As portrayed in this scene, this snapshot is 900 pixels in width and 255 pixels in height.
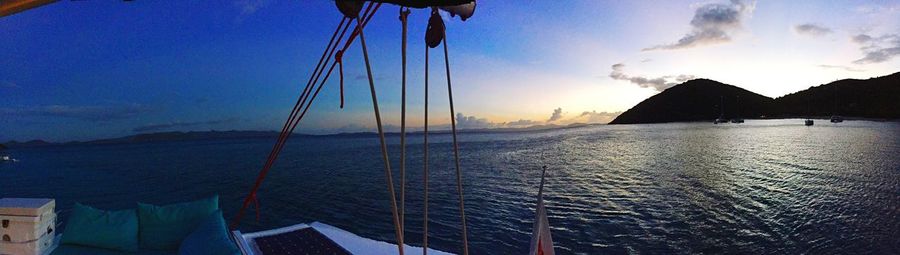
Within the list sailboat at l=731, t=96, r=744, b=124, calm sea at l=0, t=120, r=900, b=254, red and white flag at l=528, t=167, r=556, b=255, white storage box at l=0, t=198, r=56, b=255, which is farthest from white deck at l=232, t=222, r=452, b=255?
sailboat at l=731, t=96, r=744, b=124

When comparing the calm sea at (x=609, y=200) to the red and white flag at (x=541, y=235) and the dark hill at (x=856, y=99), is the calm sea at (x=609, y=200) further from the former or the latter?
the dark hill at (x=856, y=99)

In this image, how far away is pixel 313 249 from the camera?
14.5 feet

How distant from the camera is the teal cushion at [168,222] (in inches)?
146

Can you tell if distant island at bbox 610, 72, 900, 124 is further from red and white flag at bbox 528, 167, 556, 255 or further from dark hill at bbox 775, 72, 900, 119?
red and white flag at bbox 528, 167, 556, 255

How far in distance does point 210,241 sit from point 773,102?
142 m

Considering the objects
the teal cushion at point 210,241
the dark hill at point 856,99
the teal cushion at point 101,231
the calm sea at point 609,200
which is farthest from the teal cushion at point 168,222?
the dark hill at point 856,99

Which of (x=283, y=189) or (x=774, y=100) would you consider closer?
(x=283, y=189)

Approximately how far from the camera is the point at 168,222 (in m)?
3.76

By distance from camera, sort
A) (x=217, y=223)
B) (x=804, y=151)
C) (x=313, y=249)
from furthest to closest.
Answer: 1. (x=804, y=151)
2. (x=313, y=249)
3. (x=217, y=223)

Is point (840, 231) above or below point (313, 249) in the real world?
below

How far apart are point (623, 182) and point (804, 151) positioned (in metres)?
22.1

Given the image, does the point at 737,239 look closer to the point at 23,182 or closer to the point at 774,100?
the point at 23,182

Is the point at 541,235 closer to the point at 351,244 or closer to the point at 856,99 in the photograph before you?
the point at 351,244

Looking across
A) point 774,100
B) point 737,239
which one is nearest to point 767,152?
point 737,239
